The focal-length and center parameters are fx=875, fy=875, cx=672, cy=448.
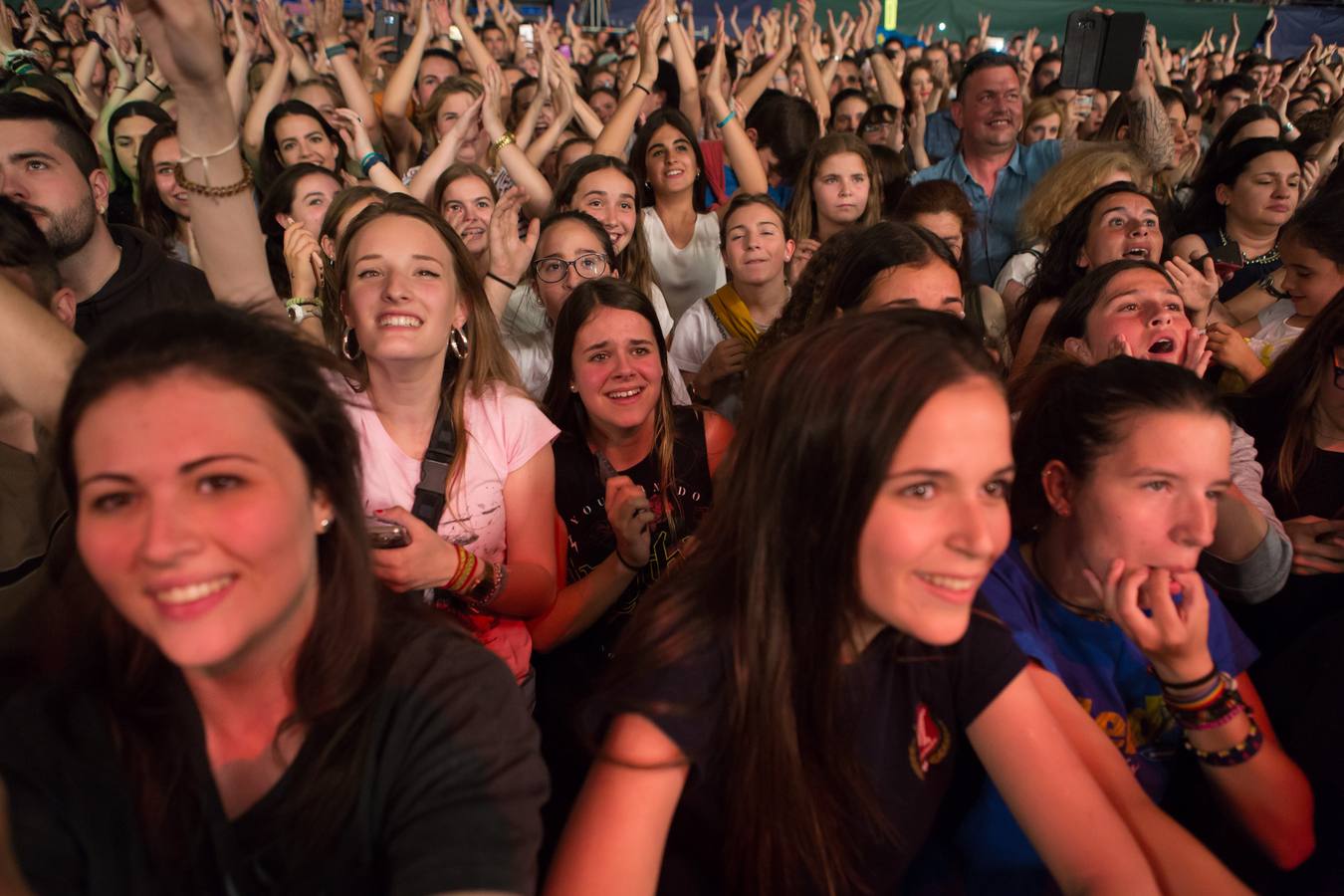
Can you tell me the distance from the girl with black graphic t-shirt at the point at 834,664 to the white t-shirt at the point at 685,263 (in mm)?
2707

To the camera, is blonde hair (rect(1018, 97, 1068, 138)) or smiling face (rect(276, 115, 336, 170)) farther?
blonde hair (rect(1018, 97, 1068, 138))

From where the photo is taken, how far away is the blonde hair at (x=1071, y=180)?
357 centimetres

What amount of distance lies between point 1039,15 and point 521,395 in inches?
538

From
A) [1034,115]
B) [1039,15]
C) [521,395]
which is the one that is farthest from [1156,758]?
[1039,15]

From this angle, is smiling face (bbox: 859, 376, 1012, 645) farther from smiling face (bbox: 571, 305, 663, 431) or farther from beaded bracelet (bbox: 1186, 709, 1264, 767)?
smiling face (bbox: 571, 305, 663, 431)

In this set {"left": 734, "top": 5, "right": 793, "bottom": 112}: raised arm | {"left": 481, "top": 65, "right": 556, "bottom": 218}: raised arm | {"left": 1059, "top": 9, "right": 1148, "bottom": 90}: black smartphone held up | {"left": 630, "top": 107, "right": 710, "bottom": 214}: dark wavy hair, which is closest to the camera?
{"left": 481, "top": 65, "right": 556, "bottom": 218}: raised arm

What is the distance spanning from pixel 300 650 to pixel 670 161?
3.22 metres

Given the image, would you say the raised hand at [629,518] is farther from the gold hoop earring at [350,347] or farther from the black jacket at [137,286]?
the black jacket at [137,286]

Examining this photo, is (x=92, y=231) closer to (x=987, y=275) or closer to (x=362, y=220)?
(x=362, y=220)

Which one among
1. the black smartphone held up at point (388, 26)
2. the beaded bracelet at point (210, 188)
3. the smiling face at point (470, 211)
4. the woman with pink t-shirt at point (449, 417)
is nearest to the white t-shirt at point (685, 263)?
the smiling face at point (470, 211)

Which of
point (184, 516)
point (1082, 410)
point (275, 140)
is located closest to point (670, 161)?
point (275, 140)

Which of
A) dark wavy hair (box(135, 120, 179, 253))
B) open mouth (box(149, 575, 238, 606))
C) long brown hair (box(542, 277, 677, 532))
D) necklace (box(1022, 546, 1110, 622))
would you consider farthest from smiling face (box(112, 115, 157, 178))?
necklace (box(1022, 546, 1110, 622))

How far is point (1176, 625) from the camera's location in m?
1.32

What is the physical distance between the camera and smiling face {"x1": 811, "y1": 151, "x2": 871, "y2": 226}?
363 centimetres
